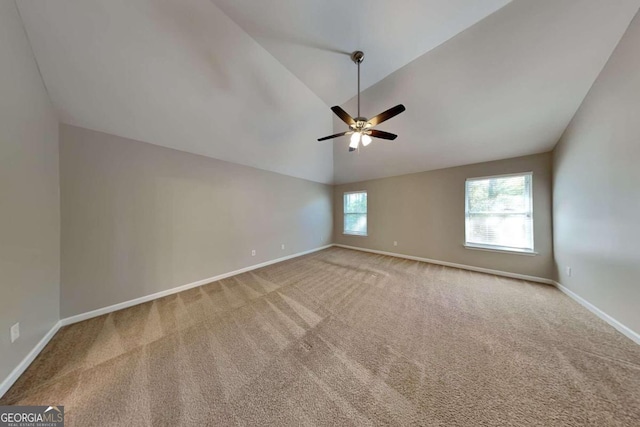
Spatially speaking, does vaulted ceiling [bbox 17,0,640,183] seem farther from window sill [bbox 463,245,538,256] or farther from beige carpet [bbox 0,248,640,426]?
beige carpet [bbox 0,248,640,426]

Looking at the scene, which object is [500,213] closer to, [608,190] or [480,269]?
[480,269]

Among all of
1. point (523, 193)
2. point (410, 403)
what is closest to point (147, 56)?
point (410, 403)

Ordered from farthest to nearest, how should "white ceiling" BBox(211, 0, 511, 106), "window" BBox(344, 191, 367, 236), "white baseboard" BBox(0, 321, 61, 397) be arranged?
"window" BBox(344, 191, 367, 236) < "white ceiling" BBox(211, 0, 511, 106) < "white baseboard" BBox(0, 321, 61, 397)

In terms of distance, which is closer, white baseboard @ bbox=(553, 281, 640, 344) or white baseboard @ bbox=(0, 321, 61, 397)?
white baseboard @ bbox=(0, 321, 61, 397)

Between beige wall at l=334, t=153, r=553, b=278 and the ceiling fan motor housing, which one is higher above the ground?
the ceiling fan motor housing

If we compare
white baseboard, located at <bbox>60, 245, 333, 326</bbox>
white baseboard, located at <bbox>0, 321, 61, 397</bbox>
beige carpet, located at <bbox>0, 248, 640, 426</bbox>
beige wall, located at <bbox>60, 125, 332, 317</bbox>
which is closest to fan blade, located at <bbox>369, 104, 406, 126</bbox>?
beige carpet, located at <bbox>0, 248, 640, 426</bbox>

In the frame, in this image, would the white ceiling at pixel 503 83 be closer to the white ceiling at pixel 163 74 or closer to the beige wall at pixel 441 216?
the beige wall at pixel 441 216

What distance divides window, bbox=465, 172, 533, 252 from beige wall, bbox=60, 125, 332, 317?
4700mm

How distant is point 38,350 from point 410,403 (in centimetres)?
331

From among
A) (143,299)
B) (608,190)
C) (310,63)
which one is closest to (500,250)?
(608,190)

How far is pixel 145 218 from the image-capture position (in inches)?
108

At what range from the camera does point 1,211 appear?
4.51 feet

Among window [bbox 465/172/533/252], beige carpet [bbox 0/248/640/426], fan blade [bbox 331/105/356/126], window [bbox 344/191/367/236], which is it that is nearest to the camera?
beige carpet [bbox 0/248/640/426]

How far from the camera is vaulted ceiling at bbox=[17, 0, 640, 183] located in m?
1.79
